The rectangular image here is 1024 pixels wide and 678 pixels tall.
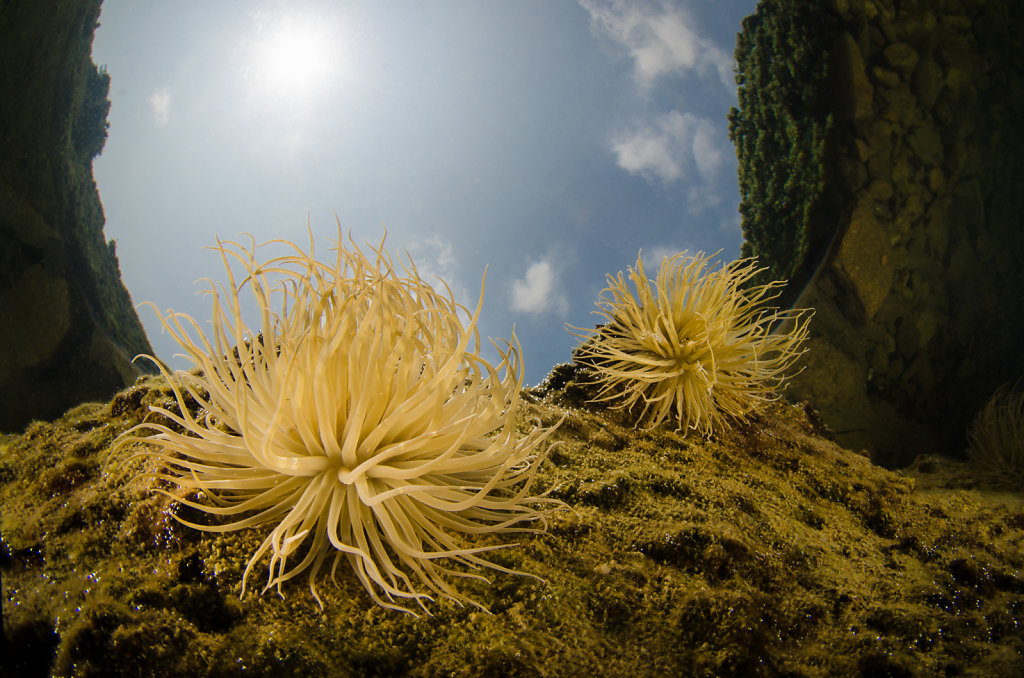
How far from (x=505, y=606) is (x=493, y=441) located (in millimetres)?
520

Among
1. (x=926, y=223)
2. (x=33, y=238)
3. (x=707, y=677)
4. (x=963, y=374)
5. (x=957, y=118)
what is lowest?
(x=707, y=677)

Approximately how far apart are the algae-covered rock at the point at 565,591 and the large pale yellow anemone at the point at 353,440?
10 centimetres

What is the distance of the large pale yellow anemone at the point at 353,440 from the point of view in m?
1.32

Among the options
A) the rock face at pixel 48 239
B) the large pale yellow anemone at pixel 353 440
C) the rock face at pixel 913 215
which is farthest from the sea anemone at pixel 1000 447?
the rock face at pixel 48 239

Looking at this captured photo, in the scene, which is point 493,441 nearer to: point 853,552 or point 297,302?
point 297,302

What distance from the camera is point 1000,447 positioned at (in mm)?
4293

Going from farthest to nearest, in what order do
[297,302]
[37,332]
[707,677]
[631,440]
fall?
[37,332], [631,440], [297,302], [707,677]

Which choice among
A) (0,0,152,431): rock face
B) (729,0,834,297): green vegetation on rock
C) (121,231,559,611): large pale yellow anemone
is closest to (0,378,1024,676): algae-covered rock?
(121,231,559,611): large pale yellow anemone

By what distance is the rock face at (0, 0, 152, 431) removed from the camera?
519 centimetres

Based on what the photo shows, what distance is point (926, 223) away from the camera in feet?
18.1

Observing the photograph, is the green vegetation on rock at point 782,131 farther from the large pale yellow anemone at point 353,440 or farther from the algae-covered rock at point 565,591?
the large pale yellow anemone at point 353,440

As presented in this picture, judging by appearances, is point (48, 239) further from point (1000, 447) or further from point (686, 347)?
point (1000, 447)

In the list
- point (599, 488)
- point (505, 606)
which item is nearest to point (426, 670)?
point (505, 606)

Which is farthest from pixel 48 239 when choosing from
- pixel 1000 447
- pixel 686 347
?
pixel 1000 447
